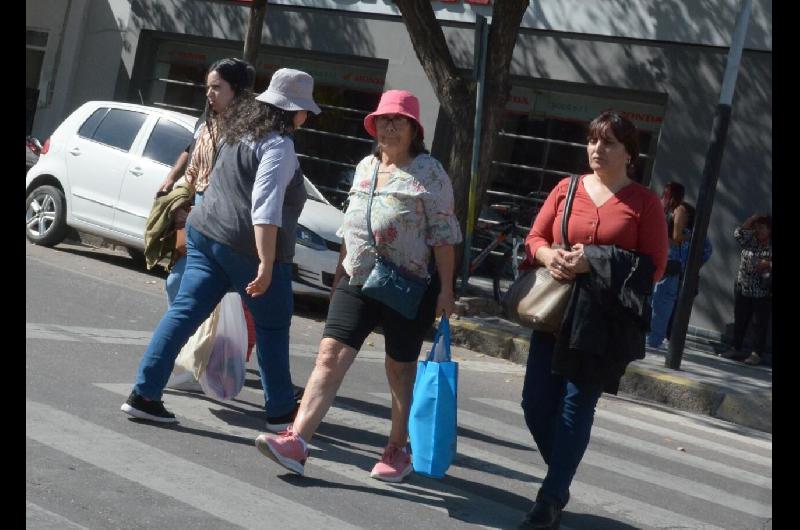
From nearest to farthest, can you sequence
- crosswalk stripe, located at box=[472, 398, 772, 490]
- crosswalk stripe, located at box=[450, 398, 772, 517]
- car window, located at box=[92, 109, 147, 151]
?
crosswalk stripe, located at box=[450, 398, 772, 517], crosswalk stripe, located at box=[472, 398, 772, 490], car window, located at box=[92, 109, 147, 151]

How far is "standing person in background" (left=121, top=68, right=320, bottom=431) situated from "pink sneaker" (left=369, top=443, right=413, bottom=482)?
2.64ft

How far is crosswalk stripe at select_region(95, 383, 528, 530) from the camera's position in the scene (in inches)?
223

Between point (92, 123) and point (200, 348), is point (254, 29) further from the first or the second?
point (200, 348)

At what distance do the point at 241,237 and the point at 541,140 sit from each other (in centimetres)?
1164

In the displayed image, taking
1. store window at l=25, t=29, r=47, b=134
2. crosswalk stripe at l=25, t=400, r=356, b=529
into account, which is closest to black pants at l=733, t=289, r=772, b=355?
crosswalk stripe at l=25, t=400, r=356, b=529

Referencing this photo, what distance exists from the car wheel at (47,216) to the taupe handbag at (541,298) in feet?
29.7

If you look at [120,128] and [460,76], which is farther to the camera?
[120,128]

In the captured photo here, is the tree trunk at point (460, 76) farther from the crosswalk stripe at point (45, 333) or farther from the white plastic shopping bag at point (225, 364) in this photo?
the white plastic shopping bag at point (225, 364)

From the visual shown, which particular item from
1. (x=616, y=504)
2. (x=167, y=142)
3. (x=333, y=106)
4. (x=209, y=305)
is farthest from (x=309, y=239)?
(x=333, y=106)

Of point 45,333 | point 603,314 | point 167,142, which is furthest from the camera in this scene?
point 167,142

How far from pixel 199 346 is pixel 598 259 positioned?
2.54 meters

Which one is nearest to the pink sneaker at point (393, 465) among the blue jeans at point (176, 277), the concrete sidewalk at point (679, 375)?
the blue jeans at point (176, 277)

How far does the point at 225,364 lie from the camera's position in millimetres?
6938

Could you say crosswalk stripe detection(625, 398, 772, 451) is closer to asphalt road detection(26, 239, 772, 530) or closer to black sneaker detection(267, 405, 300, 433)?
asphalt road detection(26, 239, 772, 530)
